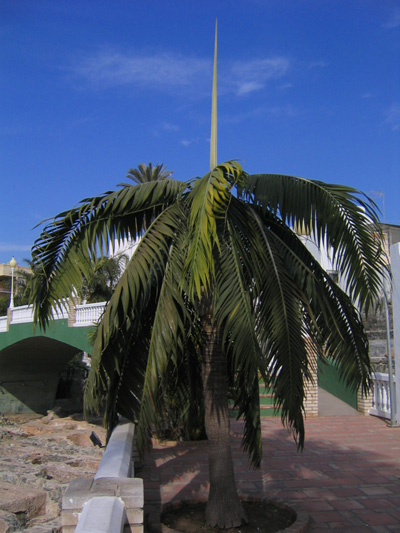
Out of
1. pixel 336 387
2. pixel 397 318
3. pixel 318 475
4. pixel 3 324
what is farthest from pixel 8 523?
pixel 3 324

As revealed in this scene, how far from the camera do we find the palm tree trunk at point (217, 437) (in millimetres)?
5070

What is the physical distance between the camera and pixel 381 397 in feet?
37.9

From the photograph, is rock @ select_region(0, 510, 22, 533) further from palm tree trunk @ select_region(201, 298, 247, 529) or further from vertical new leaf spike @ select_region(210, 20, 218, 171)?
vertical new leaf spike @ select_region(210, 20, 218, 171)

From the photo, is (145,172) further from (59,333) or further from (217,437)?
(217,437)

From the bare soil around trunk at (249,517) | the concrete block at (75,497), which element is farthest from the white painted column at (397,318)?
the concrete block at (75,497)

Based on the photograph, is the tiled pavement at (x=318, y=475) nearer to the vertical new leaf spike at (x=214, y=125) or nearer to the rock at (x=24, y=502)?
the rock at (x=24, y=502)

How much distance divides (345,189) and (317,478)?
14.0ft

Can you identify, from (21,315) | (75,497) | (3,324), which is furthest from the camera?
(3,324)

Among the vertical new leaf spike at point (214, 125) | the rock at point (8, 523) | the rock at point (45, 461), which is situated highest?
the vertical new leaf spike at point (214, 125)

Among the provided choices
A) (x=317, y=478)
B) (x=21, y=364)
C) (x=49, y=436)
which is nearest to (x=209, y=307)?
(x=317, y=478)

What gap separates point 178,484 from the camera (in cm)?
700

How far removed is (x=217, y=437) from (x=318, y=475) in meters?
2.94

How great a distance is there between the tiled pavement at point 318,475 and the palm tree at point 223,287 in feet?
4.22

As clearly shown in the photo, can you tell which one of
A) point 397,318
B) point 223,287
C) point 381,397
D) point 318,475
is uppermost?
point 397,318
